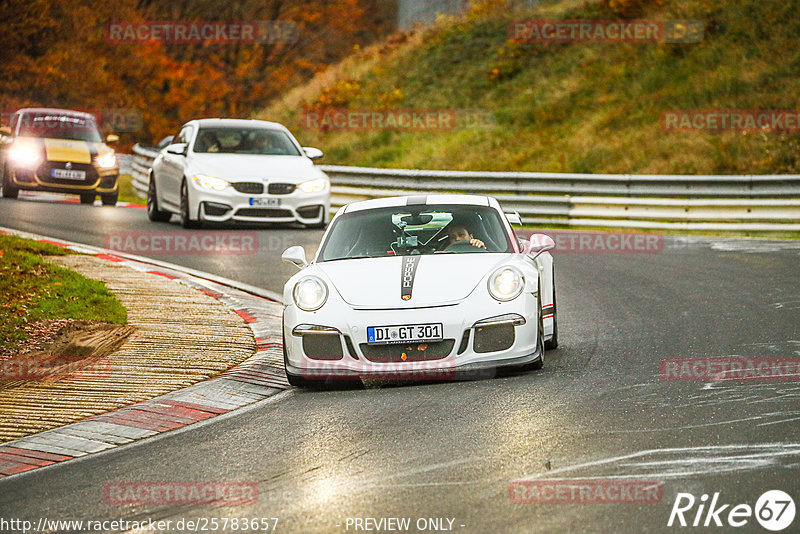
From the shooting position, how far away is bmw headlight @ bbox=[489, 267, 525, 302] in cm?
839

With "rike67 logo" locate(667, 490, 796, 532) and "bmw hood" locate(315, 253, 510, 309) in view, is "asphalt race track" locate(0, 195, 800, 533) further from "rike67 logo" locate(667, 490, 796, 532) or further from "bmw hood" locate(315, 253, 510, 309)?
"bmw hood" locate(315, 253, 510, 309)

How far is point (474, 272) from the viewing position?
8.59m

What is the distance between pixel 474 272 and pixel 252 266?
7091mm

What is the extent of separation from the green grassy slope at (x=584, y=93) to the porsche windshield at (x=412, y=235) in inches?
585

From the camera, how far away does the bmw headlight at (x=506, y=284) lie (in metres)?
8.39

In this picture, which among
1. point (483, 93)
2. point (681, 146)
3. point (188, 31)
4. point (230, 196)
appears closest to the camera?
point (230, 196)

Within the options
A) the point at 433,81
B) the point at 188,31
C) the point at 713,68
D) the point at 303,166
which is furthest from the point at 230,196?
the point at 188,31

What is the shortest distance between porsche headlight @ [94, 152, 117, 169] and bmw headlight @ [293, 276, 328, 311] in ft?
50.4

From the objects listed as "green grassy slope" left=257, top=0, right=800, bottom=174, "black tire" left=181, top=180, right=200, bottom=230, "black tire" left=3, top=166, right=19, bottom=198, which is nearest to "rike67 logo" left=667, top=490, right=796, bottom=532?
"black tire" left=181, top=180, right=200, bottom=230

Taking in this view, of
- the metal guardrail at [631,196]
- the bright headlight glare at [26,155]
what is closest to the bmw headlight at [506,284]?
the metal guardrail at [631,196]

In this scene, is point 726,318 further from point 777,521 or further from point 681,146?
point 681,146

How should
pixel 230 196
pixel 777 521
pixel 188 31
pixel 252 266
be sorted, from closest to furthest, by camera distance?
pixel 777 521, pixel 252 266, pixel 230 196, pixel 188 31

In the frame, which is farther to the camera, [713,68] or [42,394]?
[713,68]

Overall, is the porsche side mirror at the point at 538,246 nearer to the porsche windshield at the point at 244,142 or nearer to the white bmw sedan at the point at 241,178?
the white bmw sedan at the point at 241,178
